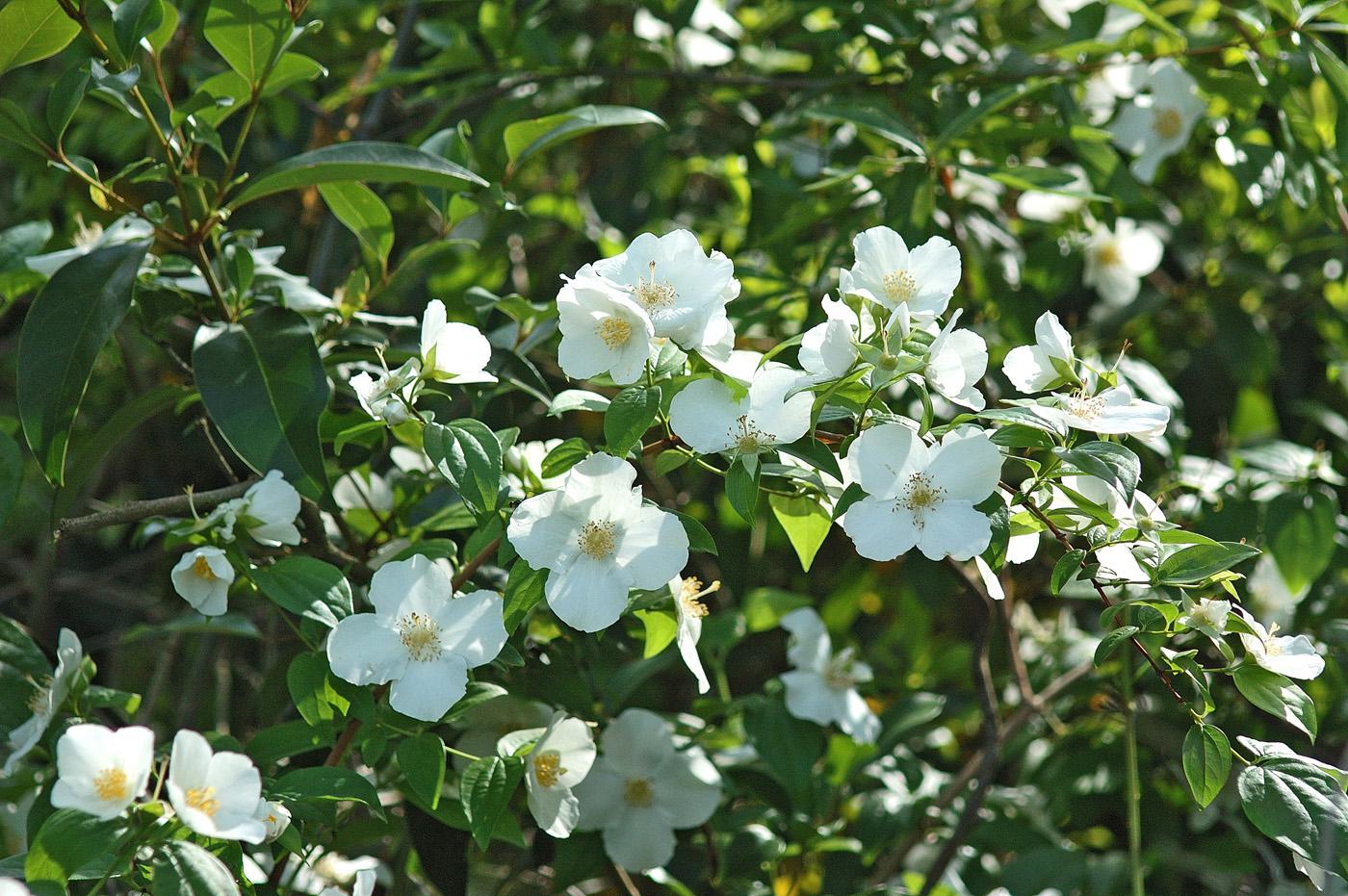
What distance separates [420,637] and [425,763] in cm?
11

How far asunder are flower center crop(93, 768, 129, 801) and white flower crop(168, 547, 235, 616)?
0.22 metres

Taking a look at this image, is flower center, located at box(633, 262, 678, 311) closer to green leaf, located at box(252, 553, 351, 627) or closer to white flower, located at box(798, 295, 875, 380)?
white flower, located at box(798, 295, 875, 380)

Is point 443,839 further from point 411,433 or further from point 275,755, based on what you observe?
point 411,433

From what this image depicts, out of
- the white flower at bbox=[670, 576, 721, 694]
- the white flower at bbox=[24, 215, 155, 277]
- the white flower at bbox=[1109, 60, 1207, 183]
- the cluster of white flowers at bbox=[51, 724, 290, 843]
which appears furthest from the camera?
the white flower at bbox=[1109, 60, 1207, 183]

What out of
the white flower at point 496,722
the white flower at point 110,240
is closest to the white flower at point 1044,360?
the white flower at point 496,722

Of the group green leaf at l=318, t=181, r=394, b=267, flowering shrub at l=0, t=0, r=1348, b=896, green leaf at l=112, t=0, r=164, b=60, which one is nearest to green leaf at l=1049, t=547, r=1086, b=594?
flowering shrub at l=0, t=0, r=1348, b=896

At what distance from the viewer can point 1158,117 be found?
5.08 ft

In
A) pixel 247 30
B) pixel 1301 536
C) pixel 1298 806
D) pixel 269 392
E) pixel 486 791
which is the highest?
pixel 247 30

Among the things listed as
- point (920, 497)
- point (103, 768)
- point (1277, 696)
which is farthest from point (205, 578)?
point (1277, 696)

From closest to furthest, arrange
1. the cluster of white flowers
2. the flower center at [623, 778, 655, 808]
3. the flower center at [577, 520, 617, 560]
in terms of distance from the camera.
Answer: the cluster of white flowers < the flower center at [577, 520, 617, 560] < the flower center at [623, 778, 655, 808]

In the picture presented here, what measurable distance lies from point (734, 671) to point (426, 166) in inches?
39.9

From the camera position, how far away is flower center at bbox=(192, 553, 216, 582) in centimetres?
99

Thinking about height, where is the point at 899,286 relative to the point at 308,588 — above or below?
above

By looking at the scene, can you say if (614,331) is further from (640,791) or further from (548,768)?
(640,791)
